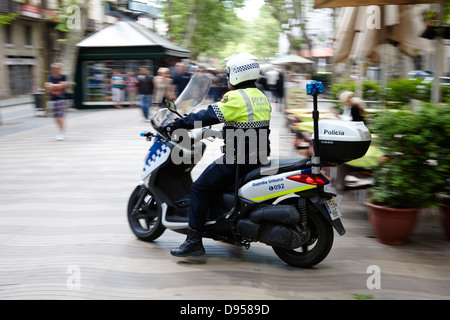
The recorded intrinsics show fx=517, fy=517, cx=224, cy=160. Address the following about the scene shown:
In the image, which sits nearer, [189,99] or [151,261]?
[151,261]

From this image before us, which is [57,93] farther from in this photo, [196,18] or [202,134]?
[196,18]

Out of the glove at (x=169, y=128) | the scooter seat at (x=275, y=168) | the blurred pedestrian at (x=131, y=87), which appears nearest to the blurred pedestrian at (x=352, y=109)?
the scooter seat at (x=275, y=168)

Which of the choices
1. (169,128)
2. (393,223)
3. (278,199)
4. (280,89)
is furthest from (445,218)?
(280,89)

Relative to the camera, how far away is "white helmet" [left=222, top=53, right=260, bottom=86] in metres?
4.36

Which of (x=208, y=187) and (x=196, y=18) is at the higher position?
(x=196, y=18)

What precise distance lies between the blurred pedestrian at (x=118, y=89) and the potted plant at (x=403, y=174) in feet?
55.4

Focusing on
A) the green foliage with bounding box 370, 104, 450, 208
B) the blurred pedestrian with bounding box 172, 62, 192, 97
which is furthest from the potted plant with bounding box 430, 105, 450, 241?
the blurred pedestrian with bounding box 172, 62, 192, 97

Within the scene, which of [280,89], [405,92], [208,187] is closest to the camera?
[208,187]

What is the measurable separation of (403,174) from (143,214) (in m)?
2.61

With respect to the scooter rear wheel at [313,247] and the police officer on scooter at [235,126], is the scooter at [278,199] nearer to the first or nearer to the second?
the scooter rear wheel at [313,247]

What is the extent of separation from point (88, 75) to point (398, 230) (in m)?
18.4

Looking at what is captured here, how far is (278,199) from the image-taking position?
436 centimetres

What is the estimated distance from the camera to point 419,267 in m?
4.57
